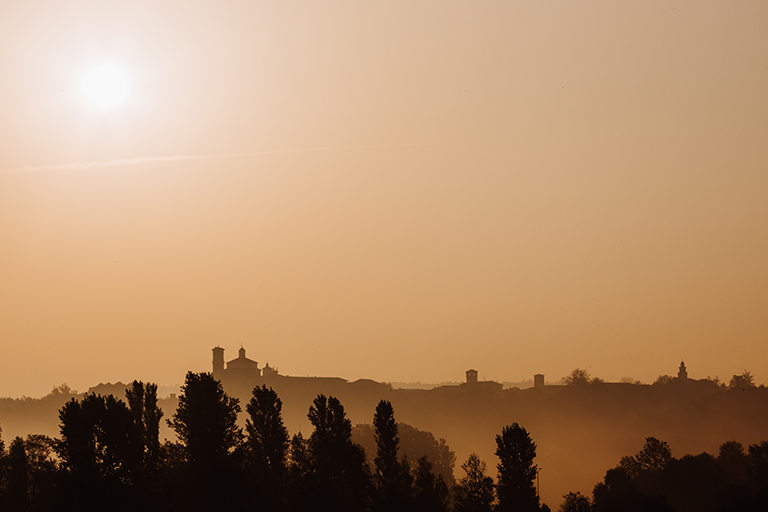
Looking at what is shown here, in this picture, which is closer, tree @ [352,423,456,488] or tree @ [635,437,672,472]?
tree @ [635,437,672,472]

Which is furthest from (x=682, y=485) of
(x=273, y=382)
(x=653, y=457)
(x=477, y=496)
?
(x=273, y=382)

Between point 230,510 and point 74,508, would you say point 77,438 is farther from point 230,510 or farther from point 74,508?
point 230,510

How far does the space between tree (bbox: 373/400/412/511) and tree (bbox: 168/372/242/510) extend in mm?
9037

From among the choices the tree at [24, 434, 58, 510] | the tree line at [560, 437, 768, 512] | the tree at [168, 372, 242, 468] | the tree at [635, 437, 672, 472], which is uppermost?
the tree at [168, 372, 242, 468]

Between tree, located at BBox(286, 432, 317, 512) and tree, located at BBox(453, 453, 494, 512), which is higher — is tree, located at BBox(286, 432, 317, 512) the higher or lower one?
the higher one

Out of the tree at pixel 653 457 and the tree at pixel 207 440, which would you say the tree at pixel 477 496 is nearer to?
the tree at pixel 207 440

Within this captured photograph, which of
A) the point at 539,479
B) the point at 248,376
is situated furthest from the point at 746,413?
the point at 248,376

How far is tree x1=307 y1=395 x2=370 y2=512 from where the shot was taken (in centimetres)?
4781

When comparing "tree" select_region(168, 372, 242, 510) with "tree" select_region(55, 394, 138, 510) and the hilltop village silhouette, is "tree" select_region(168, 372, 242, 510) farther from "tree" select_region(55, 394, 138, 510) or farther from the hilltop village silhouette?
the hilltop village silhouette

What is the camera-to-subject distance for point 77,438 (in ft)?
160

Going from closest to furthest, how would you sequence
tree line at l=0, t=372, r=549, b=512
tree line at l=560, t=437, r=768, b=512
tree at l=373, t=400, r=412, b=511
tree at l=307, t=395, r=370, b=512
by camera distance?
tree line at l=0, t=372, r=549, b=512, tree at l=307, t=395, r=370, b=512, tree at l=373, t=400, r=412, b=511, tree line at l=560, t=437, r=768, b=512

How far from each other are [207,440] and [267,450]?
386 centimetres

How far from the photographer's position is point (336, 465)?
50.8 metres

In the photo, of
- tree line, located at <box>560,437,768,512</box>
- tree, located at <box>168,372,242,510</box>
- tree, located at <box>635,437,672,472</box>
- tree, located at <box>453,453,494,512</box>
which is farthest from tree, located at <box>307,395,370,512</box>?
tree, located at <box>635,437,672,472</box>
